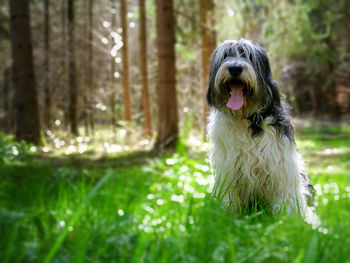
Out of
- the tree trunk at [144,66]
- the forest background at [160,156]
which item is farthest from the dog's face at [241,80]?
the tree trunk at [144,66]

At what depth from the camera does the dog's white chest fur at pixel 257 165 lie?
10.2 feet

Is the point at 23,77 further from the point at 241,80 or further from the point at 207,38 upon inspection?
the point at 241,80

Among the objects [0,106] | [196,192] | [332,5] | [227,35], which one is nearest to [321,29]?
[332,5]

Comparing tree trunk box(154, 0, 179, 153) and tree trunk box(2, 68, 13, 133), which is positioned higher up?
tree trunk box(154, 0, 179, 153)

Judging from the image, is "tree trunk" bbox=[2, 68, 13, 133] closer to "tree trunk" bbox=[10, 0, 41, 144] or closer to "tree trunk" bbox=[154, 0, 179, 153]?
"tree trunk" bbox=[10, 0, 41, 144]

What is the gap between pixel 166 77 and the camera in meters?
9.41

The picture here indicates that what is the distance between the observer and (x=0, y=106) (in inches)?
1030

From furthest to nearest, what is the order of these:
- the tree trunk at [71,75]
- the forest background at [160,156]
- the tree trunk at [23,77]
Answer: the tree trunk at [71,75]
the tree trunk at [23,77]
the forest background at [160,156]

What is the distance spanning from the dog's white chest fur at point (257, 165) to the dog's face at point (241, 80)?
140mm

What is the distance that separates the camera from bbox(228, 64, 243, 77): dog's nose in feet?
10.0

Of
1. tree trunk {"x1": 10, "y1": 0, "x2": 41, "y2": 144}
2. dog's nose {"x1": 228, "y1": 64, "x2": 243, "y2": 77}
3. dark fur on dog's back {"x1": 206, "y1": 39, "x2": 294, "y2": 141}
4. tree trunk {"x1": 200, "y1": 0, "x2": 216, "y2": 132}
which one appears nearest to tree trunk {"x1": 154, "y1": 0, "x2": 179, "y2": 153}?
tree trunk {"x1": 200, "y1": 0, "x2": 216, "y2": 132}

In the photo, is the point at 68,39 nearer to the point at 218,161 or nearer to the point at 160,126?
the point at 160,126

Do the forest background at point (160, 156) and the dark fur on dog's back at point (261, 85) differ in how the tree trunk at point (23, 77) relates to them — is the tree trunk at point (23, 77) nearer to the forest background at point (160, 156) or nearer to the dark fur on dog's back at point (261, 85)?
the forest background at point (160, 156)

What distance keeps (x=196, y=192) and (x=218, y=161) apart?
4.50ft
